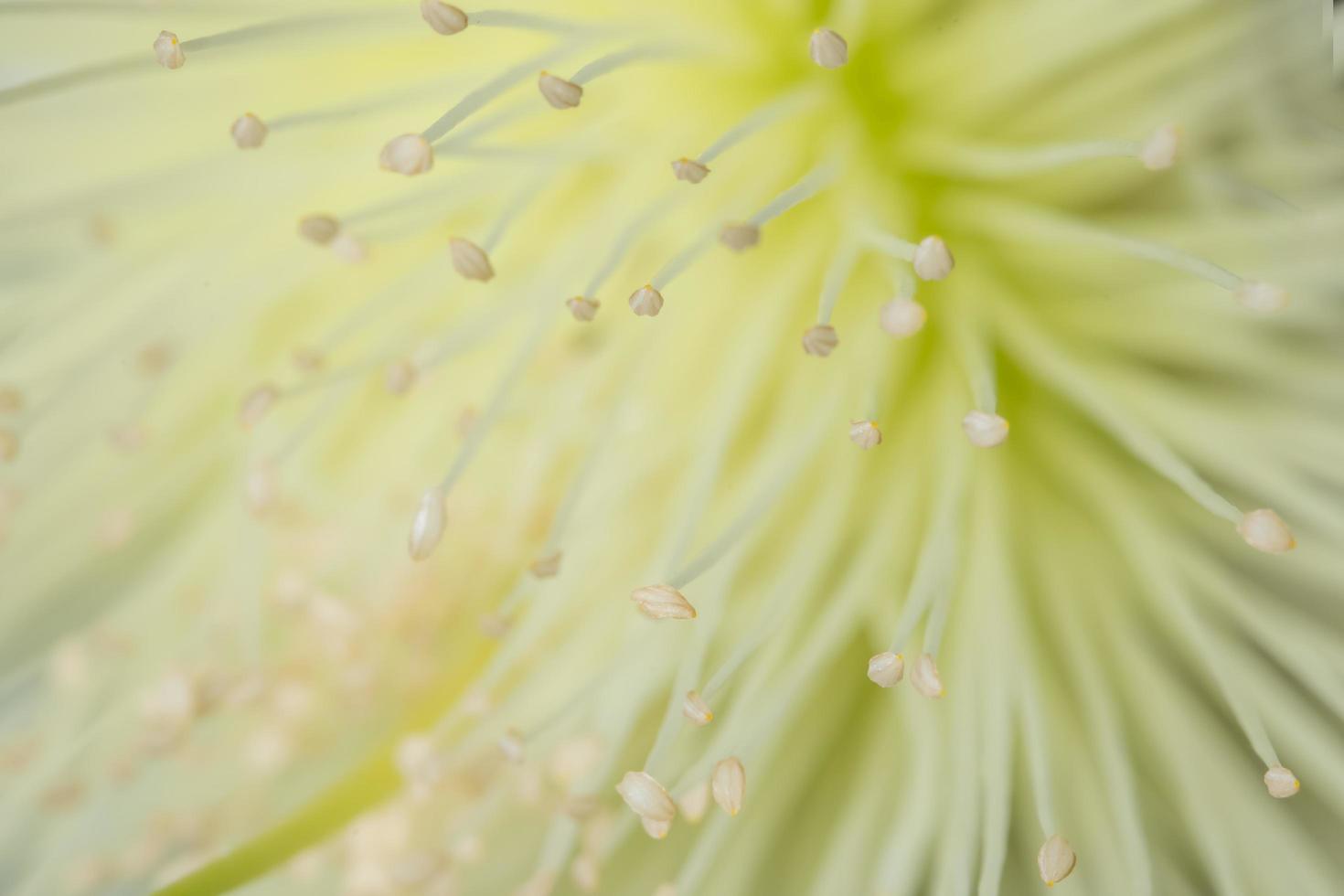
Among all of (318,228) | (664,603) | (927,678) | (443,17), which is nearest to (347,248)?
(318,228)

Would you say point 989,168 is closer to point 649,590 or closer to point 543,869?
Answer: point 649,590

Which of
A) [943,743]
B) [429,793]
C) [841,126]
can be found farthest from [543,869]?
[841,126]

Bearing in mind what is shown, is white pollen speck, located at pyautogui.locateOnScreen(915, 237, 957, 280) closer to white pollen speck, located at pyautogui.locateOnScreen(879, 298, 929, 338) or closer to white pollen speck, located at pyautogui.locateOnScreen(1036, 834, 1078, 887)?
white pollen speck, located at pyautogui.locateOnScreen(879, 298, 929, 338)

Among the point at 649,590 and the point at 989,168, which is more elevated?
the point at 989,168

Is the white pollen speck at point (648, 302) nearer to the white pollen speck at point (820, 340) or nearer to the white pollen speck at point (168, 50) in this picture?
the white pollen speck at point (820, 340)

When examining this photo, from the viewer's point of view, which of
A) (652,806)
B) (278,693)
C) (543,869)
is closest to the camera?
(652,806)

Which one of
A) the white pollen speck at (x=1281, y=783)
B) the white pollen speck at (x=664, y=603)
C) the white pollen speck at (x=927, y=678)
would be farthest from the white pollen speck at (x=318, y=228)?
the white pollen speck at (x=1281, y=783)
